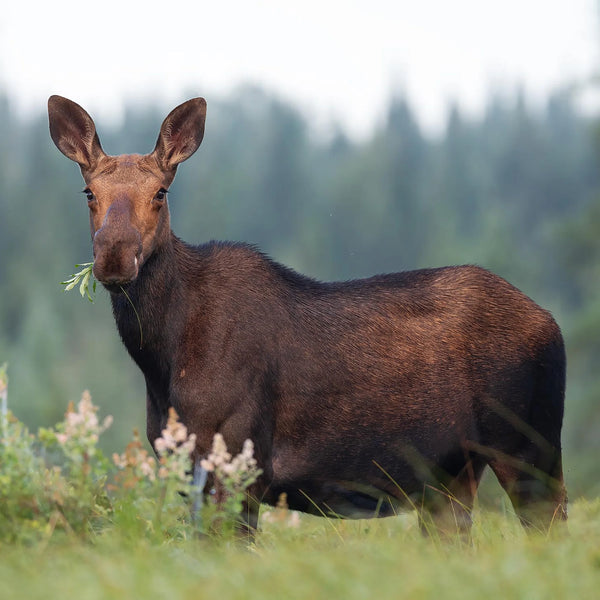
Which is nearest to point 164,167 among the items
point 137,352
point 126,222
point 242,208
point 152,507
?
point 126,222

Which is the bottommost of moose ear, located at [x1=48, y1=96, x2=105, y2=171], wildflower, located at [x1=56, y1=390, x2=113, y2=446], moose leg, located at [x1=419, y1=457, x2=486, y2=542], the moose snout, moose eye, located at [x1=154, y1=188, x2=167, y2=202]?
moose leg, located at [x1=419, y1=457, x2=486, y2=542]

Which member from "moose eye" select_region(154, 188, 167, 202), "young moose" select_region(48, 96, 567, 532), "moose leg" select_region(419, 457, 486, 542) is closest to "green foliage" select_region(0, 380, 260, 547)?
"young moose" select_region(48, 96, 567, 532)

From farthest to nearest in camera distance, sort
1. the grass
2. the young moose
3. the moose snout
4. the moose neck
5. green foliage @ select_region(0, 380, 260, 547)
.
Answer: the moose neck, the young moose, the moose snout, green foliage @ select_region(0, 380, 260, 547), the grass

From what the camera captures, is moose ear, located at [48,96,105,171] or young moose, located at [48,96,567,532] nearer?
young moose, located at [48,96,567,532]

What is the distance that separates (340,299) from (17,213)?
9589 cm

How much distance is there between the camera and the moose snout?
615cm

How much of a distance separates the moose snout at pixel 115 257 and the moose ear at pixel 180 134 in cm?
107

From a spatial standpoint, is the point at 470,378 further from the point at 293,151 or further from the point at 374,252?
the point at 293,151

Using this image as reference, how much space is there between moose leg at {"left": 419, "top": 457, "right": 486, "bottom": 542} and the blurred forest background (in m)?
49.7

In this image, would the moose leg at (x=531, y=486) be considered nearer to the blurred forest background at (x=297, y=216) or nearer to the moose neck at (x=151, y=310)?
the moose neck at (x=151, y=310)

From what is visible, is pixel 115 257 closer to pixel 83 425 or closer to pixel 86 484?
pixel 83 425

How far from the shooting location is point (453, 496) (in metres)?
7.39

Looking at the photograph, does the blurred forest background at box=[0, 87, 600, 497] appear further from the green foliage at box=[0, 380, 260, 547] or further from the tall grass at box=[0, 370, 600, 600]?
the green foliage at box=[0, 380, 260, 547]

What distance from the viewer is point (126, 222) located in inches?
252
